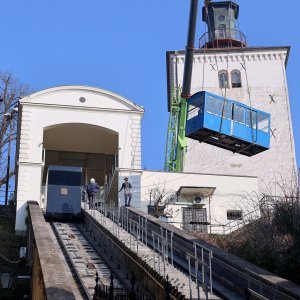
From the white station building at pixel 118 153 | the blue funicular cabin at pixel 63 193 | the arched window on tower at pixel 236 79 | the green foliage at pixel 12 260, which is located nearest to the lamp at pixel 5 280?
the green foliage at pixel 12 260

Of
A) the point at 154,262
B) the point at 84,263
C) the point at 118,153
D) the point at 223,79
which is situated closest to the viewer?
the point at 154,262

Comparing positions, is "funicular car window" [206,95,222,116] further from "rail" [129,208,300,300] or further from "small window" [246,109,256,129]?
"rail" [129,208,300,300]

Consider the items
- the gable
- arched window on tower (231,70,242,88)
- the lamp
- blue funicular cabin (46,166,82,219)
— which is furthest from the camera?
arched window on tower (231,70,242,88)

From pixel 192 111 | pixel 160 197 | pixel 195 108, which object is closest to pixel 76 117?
pixel 160 197

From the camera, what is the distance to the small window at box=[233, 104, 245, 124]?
81.9 feet

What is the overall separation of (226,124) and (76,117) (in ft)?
37.3

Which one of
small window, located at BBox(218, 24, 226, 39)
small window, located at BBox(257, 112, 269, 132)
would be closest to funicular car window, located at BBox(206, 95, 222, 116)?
small window, located at BBox(257, 112, 269, 132)

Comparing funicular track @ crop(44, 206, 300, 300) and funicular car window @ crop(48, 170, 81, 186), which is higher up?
funicular car window @ crop(48, 170, 81, 186)

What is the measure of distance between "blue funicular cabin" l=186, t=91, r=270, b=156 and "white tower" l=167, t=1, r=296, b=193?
70.0ft

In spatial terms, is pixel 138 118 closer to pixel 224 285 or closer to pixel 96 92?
pixel 96 92

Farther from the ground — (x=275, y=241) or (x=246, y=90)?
(x=246, y=90)

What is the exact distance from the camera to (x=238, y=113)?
2512cm

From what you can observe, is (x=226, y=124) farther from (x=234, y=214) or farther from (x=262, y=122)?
(x=234, y=214)

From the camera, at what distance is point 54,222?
26125 mm
